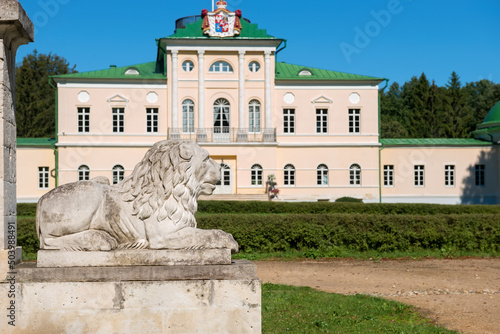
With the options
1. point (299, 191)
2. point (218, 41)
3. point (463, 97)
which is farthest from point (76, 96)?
point (463, 97)

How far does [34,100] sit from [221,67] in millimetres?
17923

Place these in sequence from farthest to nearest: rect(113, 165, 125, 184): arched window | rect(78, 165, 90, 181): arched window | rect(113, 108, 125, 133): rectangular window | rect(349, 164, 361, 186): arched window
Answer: rect(349, 164, 361, 186): arched window < rect(113, 108, 125, 133): rectangular window < rect(113, 165, 125, 184): arched window < rect(78, 165, 90, 181): arched window

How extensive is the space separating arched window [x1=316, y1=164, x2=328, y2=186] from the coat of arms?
9283mm

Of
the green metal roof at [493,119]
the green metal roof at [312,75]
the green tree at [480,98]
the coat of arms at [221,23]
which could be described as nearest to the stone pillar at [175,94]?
the coat of arms at [221,23]

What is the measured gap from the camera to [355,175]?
36.7m

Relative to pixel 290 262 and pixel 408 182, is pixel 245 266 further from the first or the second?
pixel 408 182

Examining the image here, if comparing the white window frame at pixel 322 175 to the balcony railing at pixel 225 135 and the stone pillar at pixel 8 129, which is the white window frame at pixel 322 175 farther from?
the stone pillar at pixel 8 129

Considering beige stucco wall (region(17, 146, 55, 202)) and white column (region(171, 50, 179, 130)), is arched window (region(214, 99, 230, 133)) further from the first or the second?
beige stucco wall (region(17, 146, 55, 202))

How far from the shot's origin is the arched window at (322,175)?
120ft

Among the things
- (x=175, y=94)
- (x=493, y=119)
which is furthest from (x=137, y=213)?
(x=493, y=119)

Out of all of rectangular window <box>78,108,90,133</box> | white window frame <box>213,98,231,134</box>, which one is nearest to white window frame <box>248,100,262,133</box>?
white window frame <box>213,98,231,134</box>

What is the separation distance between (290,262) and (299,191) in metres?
23.4

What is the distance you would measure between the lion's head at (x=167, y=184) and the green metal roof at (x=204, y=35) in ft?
103

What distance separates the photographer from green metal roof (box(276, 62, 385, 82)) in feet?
Result: 120
